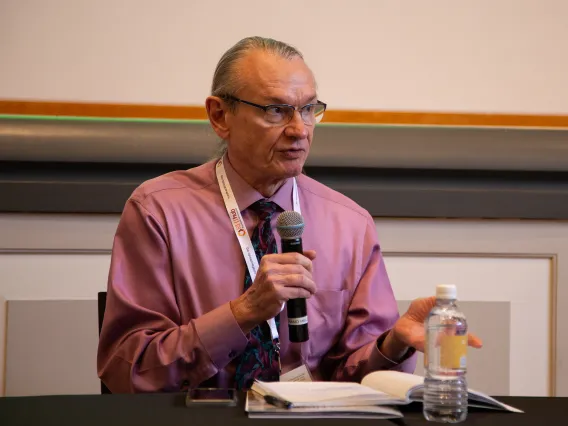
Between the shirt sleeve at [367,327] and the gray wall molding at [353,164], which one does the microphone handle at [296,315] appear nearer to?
the shirt sleeve at [367,327]

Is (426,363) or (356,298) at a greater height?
(356,298)

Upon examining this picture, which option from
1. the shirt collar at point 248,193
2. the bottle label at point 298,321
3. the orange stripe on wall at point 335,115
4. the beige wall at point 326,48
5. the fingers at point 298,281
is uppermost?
the beige wall at point 326,48

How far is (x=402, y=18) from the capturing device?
3113mm

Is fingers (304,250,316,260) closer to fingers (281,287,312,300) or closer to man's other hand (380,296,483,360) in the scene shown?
fingers (281,287,312,300)

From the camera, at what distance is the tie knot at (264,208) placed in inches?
81.9

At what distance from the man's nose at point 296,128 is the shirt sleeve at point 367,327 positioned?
384 mm

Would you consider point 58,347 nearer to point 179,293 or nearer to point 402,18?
point 179,293

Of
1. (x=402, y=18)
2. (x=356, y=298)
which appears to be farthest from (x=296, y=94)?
(x=402, y=18)

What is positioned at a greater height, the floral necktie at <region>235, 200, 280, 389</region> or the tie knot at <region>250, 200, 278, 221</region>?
the tie knot at <region>250, 200, 278, 221</region>

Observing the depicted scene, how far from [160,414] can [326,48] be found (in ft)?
6.75

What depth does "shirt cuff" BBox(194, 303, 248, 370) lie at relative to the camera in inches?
70.7

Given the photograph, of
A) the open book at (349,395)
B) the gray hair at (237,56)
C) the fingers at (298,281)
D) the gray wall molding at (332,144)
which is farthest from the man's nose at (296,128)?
the gray wall molding at (332,144)

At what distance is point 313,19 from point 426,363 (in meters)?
1.95

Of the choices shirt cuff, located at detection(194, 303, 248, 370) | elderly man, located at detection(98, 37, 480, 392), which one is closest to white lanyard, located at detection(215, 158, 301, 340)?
elderly man, located at detection(98, 37, 480, 392)
